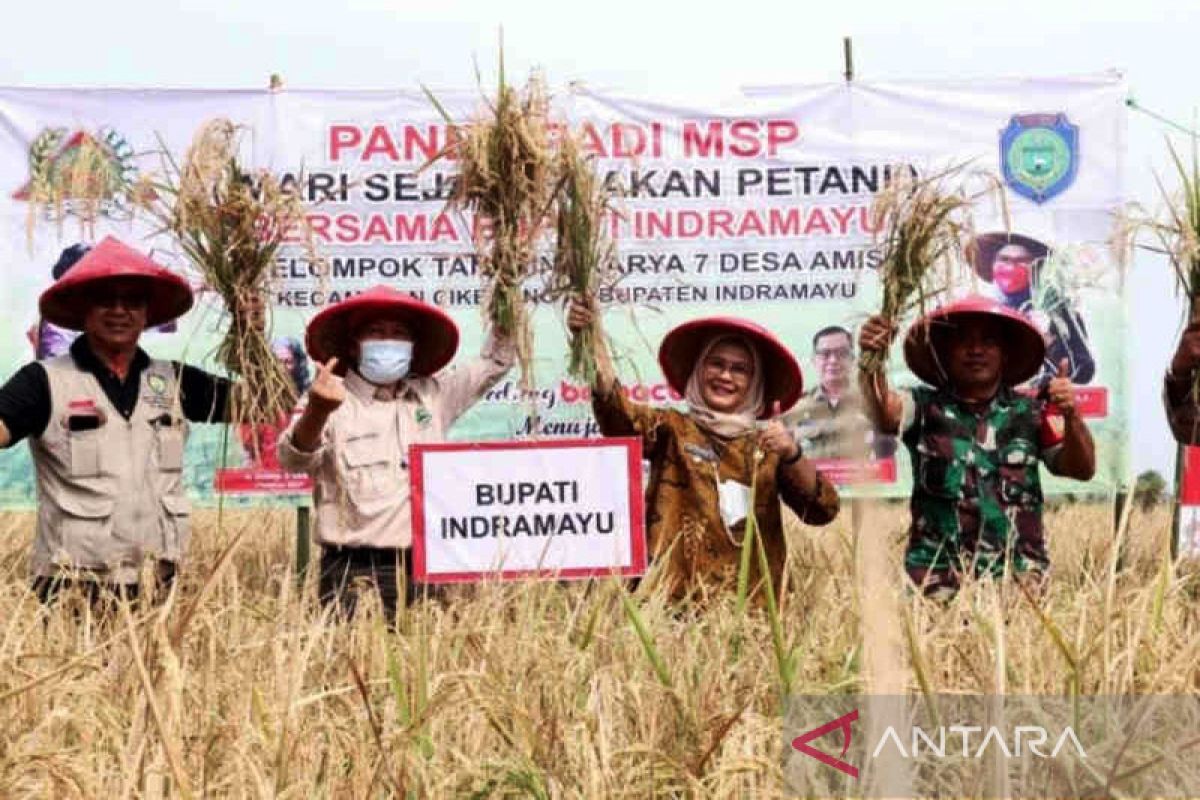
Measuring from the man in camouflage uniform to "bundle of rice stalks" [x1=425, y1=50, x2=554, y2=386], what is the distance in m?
1.14

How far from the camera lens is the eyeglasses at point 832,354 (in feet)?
23.8

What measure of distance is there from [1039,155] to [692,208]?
1.58 meters

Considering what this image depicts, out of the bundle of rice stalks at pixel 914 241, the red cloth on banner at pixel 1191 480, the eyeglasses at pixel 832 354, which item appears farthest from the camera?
the eyeglasses at pixel 832 354

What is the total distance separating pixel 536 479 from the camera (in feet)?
15.9

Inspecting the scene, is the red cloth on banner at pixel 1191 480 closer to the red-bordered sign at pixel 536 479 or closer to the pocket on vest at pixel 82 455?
the red-bordered sign at pixel 536 479

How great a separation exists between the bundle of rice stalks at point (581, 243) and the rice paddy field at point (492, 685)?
0.96 meters

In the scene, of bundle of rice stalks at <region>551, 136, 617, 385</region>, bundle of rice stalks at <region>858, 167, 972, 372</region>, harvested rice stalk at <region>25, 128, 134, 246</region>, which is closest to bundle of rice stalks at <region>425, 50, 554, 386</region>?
bundle of rice stalks at <region>551, 136, 617, 385</region>

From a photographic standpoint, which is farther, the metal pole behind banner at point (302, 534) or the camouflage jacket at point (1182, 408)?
the metal pole behind banner at point (302, 534)

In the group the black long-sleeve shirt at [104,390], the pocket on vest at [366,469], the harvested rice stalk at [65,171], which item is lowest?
the pocket on vest at [366,469]

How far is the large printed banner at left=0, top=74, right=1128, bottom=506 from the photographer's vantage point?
719 centimetres

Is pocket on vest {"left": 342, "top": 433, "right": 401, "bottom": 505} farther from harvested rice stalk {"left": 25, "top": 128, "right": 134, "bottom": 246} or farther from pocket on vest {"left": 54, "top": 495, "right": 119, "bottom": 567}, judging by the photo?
harvested rice stalk {"left": 25, "top": 128, "right": 134, "bottom": 246}

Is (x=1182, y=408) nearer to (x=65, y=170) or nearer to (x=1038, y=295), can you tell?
(x=1038, y=295)

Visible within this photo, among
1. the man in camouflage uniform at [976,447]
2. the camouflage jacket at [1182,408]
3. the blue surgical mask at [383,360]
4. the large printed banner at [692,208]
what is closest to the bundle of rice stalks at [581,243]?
the blue surgical mask at [383,360]

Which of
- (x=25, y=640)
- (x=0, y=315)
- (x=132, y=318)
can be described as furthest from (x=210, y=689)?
(x=0, y=315)
